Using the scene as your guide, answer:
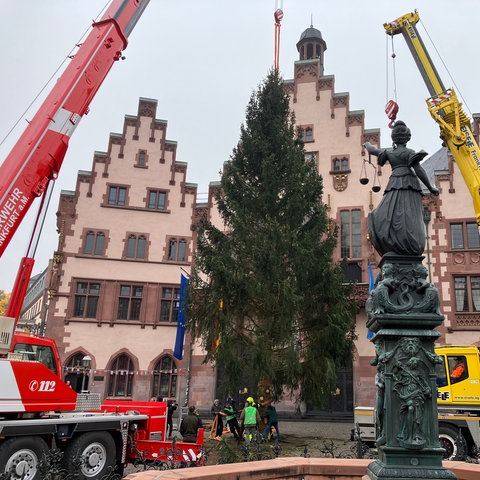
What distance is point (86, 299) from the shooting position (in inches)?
1060

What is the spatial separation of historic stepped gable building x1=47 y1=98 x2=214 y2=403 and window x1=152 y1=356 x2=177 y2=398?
5 cm

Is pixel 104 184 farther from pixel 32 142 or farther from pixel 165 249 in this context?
pixel 32 142

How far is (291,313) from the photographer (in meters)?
17.2

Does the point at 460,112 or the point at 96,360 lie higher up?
the point at 460,112

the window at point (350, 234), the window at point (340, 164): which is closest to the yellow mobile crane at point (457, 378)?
the window at point (350, 234)

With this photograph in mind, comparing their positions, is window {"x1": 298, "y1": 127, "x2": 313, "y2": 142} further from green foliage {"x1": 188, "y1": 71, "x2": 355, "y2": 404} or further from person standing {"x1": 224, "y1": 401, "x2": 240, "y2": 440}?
person standing {"x1": 224, "y1": 401, "x2": 240, "y2": 440}

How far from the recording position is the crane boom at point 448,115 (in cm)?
1897

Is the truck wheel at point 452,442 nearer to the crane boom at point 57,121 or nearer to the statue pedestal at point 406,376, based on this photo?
the statue pedestal at point 406,376

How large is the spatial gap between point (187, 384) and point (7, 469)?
56.1ft

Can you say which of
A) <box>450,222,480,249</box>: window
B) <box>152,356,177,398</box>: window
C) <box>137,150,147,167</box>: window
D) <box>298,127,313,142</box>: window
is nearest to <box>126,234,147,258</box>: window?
<box>137,150,147,167</box>: window

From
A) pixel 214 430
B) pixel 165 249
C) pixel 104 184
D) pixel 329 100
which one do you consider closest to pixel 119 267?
pixel 165 249

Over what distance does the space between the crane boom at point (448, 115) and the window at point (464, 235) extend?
668cm

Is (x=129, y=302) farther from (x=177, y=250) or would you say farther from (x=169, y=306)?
(x=177, y=250)

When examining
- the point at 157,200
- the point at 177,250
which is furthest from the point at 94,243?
the point at 177,250
